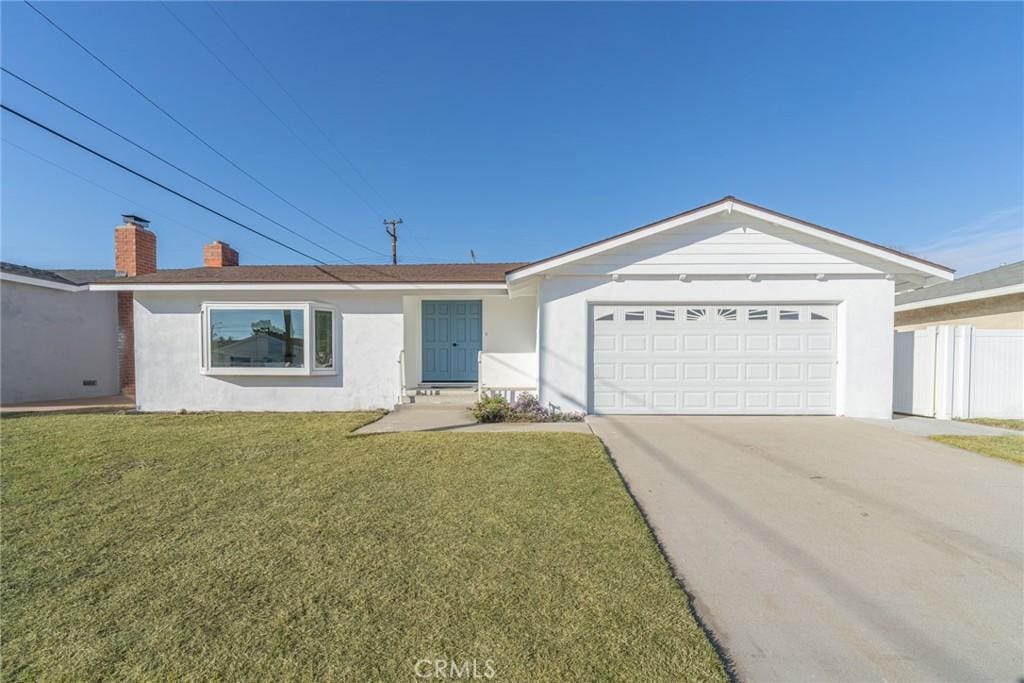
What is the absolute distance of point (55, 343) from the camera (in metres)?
10.8

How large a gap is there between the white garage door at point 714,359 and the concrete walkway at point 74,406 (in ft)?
37.0

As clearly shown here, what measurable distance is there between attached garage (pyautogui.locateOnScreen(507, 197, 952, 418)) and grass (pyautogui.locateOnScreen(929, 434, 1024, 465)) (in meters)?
1.63

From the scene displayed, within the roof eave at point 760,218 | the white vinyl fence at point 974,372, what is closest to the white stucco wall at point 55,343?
the roof eave at point 760,218

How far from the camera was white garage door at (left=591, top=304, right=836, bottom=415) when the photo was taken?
8.21 m

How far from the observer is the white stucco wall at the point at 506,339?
33.4 feet

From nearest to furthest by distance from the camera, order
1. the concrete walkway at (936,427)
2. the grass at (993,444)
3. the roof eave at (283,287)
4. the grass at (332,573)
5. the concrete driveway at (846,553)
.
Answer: the grass at (332,573), the concrete driveway at (846,553), the grass at (993,444), the concrete walkway at (936,427), the roof eave at (283,287)

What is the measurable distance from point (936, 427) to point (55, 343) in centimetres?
2056

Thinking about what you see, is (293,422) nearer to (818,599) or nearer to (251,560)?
(251,560)

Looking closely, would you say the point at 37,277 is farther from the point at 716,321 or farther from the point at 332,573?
the point at 716,321

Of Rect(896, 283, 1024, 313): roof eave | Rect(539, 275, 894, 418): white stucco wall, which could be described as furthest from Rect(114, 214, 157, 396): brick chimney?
Rect(896, 283, 1024, 313): roof eave

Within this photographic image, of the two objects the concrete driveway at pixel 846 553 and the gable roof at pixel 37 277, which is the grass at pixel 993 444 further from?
the gable roof at pixel 37 277

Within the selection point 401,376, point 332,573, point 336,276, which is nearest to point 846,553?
point 332,573

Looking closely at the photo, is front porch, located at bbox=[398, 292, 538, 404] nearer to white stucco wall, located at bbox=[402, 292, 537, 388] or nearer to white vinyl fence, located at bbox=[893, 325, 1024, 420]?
white stucco wall, located at bbox=[402, 292, 537, 388]

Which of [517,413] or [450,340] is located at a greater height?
[450,340]
